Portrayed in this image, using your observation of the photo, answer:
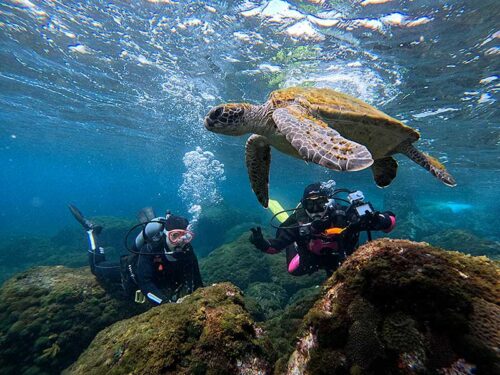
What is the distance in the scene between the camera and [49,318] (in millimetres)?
5133

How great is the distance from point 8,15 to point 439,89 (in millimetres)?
17793

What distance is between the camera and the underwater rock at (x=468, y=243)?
13039mm

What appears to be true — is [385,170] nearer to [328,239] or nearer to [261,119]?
[328,239]

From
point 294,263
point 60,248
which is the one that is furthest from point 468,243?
point 60,248

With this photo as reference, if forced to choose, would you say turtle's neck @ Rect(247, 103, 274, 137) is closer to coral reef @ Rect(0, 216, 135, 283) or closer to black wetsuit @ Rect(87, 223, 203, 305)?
black wetsuit @ Rect(87, 223, 203, 305)

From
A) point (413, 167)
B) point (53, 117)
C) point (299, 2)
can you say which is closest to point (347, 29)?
point (299, 2)

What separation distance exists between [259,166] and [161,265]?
10.2ft

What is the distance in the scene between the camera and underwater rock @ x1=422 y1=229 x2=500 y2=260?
1304 cm

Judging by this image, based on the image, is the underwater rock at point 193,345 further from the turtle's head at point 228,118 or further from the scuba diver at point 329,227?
the scuba diver at point 329,227

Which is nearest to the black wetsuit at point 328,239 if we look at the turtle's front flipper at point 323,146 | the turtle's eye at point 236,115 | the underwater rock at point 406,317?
the turtle's eye at point 236,115

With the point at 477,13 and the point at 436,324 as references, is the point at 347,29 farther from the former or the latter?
the point at 436,324

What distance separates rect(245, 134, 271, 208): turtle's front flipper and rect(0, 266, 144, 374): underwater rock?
409 centimetres

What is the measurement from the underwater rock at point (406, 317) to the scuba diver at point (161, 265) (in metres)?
4.07

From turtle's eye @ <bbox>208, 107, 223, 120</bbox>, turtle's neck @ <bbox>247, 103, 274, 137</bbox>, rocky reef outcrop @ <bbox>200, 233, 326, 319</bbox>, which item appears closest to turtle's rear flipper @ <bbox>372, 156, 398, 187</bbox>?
turtle's neck @ <bbox>247, 103, 274, 137</bbox>
